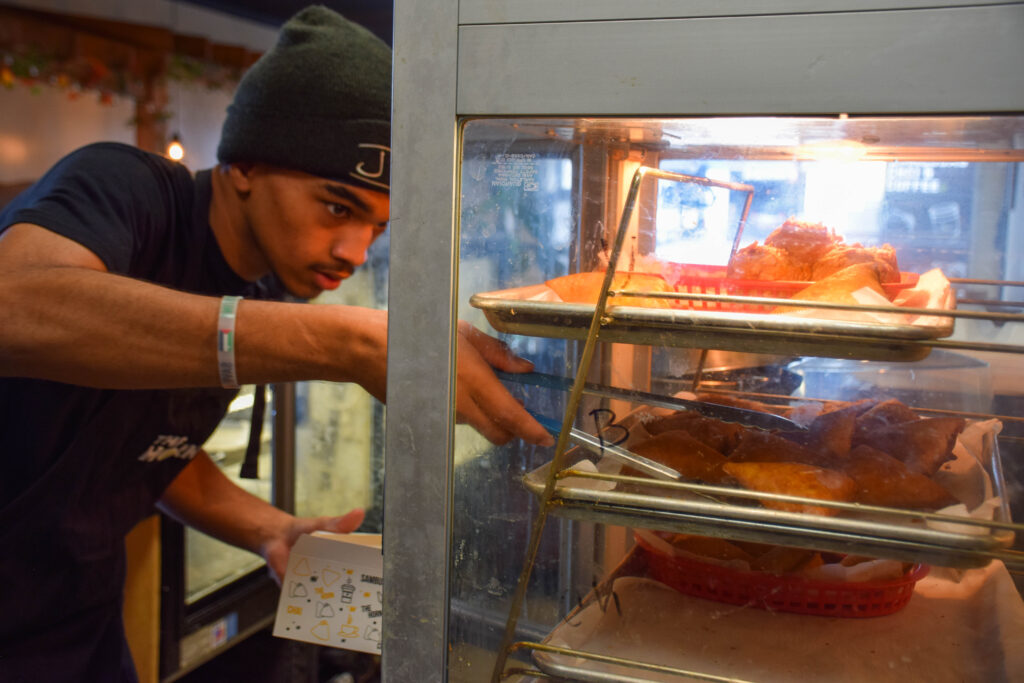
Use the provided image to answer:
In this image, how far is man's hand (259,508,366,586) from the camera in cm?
143

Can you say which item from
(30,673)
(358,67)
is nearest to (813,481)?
(358,67)

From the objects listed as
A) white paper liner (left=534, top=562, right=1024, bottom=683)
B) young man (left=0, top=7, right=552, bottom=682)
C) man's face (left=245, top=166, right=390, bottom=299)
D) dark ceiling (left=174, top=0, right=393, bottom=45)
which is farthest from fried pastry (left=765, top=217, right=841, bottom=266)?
dark ceiling (left=174, top=0, right=393, bottom=45)

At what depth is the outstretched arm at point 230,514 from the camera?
5.42ft

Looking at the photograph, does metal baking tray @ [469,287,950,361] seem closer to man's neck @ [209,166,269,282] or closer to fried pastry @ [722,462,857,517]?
fried pastry @ [722,462,857,517]

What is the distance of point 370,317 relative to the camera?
3.01 feet

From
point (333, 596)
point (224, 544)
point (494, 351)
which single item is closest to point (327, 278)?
point (333, 596)

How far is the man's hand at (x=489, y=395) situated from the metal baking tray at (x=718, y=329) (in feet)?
0.12

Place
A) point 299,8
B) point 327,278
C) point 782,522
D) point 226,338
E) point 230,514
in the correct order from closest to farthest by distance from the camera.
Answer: point 782,522 → point 226,338 → point 327,278 → point 230,514 → point 299,8

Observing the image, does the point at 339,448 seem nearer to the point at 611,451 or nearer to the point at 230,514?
the point at 230,514

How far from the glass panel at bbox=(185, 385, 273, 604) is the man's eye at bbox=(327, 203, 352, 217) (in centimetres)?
133

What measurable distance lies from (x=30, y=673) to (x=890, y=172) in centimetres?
153

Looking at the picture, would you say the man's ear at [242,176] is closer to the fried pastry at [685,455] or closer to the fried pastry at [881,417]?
the fried pastry at [685,455]

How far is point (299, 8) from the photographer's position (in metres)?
3.73

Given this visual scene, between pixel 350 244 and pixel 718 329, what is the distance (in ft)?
3.39
